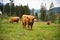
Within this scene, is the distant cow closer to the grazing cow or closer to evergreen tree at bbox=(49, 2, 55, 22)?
the grazing cow

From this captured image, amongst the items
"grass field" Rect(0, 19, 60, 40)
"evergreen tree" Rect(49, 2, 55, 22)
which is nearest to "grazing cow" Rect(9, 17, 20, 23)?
"grass field" Rect(0, 19, 60, 40)

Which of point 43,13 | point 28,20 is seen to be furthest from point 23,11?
point 43,13

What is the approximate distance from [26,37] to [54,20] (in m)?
0.37

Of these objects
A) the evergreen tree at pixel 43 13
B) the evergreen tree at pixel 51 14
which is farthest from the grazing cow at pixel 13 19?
the evergreen tree at pixel 51 14

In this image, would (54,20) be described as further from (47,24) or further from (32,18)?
(32,18)

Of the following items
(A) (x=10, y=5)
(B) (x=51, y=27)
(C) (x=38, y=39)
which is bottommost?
(C) (x=38, y=39)

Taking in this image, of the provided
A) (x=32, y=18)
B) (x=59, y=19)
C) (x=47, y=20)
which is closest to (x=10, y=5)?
(x=32, y=18)

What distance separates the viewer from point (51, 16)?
6.63 feet

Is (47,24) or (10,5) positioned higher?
(10,5)

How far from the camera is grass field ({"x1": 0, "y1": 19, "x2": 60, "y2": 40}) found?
194 centimetres

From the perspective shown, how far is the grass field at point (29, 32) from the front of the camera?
6.38ft

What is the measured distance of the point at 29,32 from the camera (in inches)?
77.6

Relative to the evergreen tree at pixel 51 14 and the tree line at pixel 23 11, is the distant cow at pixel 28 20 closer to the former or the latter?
the tree line at pixel 23 11

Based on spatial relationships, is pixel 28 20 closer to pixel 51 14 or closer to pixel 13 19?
pixel 13 19
